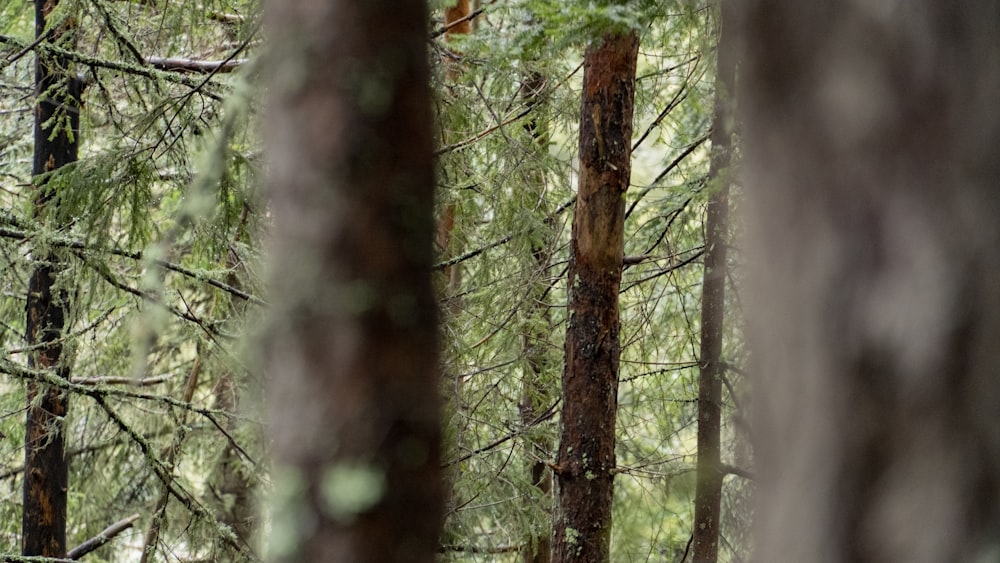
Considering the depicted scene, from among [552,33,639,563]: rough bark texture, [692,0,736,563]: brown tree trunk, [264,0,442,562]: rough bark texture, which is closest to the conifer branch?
[552,33,639,563]: rough bark texture

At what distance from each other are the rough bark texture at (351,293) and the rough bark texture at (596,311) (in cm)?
394

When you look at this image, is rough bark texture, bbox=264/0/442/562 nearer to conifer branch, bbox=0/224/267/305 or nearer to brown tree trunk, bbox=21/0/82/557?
conifer branch, bbox=0/224/267/305

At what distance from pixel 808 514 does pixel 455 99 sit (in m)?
4.82

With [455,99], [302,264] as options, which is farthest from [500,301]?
[302,264]

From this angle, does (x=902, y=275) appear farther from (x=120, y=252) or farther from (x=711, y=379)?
(x=711, y=379)

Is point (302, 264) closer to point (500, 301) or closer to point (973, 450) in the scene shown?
point (973, 450)

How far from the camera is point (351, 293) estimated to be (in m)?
1.54

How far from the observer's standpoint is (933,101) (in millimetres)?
1080

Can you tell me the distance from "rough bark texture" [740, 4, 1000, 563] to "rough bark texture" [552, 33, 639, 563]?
14.2 feet

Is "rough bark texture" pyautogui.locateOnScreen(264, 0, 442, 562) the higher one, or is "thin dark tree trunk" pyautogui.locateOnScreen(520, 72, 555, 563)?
"thin dark tree trunk" pyautogui.locateOnScreen(520, 72, 555, 563)

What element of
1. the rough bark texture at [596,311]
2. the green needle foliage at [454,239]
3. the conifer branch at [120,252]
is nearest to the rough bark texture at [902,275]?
the green needle foliage at [454,239]

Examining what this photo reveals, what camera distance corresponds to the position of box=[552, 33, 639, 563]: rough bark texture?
5.43 meters

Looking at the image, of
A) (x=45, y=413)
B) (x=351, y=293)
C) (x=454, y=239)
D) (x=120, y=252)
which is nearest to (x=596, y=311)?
(x=454, y=239)

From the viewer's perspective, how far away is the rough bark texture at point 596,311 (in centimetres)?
543
